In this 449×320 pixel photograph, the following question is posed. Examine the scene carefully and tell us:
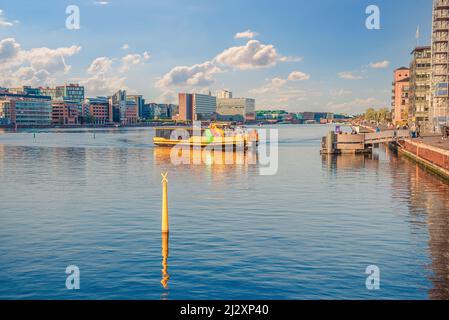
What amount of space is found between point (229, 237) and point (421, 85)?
15255 cm

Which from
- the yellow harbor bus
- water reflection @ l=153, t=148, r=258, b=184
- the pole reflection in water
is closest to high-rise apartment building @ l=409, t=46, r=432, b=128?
the yellow harbor bus

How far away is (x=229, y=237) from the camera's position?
3117cm

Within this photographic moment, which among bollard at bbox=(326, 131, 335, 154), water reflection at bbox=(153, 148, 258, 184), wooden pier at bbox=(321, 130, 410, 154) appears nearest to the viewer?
water reflection at bbox=(153, 148, 258, 184)

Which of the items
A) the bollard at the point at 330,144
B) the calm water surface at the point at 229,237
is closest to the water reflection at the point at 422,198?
the calm water surface at the point at 229,237

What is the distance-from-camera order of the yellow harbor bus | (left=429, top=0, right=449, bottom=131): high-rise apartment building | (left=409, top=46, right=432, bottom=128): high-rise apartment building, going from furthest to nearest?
1. (left=409, top=46, right=432, bottom=128): high-rise apartment building
2. (left=429, top=0, right=449, bottom=131): high-rise apartment building
3. the yellow harbor bus

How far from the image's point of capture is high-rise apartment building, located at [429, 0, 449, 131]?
137 m

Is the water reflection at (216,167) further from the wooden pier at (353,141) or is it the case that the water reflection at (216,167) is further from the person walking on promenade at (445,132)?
the person walking on promenade at (445,132)

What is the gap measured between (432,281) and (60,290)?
1444 cm

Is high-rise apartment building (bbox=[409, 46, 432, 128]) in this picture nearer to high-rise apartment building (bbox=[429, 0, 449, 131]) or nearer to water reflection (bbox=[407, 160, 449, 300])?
high-rise apartment building (bbox=[429, 0, 449, 131])

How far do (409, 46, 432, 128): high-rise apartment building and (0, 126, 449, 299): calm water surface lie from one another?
372 feet

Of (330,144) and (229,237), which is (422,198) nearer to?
(229,237)

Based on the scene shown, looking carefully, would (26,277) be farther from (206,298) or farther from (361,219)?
(361,219)

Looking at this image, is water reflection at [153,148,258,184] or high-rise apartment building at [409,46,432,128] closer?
water reflection at [153,148,258,184]

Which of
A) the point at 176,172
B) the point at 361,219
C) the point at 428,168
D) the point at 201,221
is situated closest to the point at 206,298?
the point at 201,221
